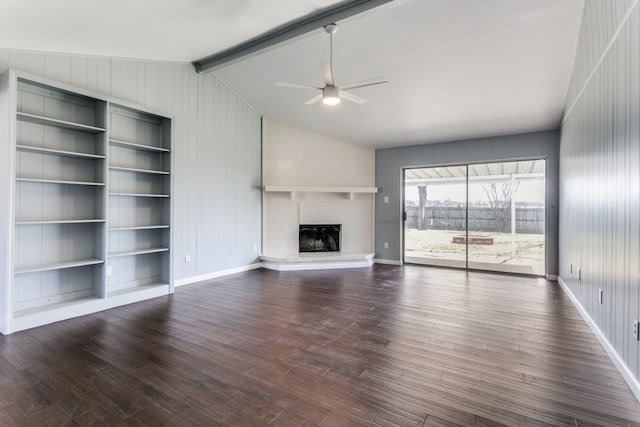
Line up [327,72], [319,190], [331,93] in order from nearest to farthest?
[327,72], [331,93], [319,190]

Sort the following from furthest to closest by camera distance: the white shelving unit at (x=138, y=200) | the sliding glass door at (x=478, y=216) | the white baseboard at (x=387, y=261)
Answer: the white baseboard at (x=387, y=261)
the sliding glass door at (x=478, y=216)
the white shelving unit at (x=138, y=200)

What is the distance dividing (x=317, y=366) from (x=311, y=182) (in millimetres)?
4750

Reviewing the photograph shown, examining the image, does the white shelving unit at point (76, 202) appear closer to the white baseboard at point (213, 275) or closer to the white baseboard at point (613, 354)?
the white baseboard at point (213, 275)

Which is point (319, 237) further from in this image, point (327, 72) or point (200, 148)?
point (327, 72)

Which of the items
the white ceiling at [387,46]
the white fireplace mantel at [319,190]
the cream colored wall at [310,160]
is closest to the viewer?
the white ceiling at [387,46]

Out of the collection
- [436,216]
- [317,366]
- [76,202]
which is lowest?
[317,366]

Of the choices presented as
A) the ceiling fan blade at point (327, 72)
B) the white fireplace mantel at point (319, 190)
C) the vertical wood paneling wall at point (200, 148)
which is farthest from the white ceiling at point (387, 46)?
the white fireplace mantel at point (319, 190)

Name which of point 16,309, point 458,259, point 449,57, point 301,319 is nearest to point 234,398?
point 301,319

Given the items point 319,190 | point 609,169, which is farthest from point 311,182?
point 609,169

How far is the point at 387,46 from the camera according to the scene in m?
3.73

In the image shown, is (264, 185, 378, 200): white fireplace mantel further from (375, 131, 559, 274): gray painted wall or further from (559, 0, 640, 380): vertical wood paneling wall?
(559, 0, 640, 380): vertical wood paneling wall

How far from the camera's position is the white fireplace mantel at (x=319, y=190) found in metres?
6.33

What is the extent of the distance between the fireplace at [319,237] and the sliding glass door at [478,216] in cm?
151

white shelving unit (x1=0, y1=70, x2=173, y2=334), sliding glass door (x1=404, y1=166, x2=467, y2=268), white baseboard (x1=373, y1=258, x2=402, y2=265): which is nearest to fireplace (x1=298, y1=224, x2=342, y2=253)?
white baseboard (x1=373, y1=258, x2=402, y2=265)
